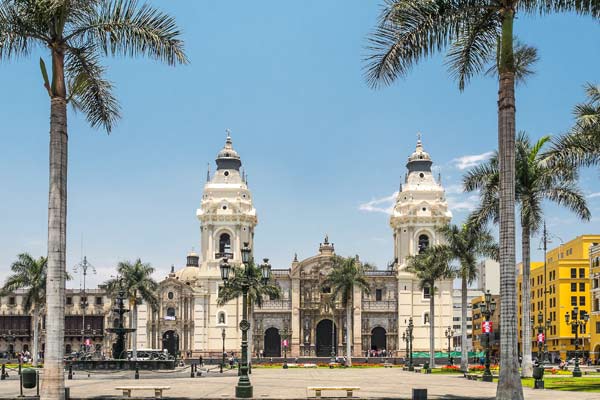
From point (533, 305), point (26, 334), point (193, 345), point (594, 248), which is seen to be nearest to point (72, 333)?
point (26, 334)

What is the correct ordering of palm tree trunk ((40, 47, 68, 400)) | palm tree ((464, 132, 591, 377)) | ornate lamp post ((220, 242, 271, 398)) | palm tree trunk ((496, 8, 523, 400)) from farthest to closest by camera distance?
palm tree ((464, 132, 591, 377)) → ornate lamp post ((220, 242, 271, 398)) → palm tree trunk ((40, 47, 68, 400)) → palm tree trunk ((496, 8, 523, 400))

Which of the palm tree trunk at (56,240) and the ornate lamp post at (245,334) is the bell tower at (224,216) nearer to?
the ornate lamp post at (245,334)

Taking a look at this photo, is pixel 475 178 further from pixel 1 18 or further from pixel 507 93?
pixel 1 18

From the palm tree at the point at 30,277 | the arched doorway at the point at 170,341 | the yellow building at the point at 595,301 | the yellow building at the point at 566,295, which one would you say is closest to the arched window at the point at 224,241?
the arched doorway at the point at 170,341

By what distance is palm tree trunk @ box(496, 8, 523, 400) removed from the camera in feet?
71.4

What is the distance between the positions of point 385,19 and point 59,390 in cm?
1272

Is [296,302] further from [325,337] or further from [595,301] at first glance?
[595,301]

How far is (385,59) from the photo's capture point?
76.2ft

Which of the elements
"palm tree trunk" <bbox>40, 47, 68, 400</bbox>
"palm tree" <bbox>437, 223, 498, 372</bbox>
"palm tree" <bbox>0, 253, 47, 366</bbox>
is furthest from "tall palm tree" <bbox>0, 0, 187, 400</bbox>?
"palm tree" <bbox>0, 253, 47, 366</bbox>

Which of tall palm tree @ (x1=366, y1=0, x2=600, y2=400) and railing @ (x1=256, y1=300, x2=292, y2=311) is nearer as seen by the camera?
tall palm tree @ (x1=366, y1=0, x2=600, y2=400)

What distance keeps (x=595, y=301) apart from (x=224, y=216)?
149 feet

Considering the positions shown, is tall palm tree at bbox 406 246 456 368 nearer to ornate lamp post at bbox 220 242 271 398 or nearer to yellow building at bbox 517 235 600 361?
ornate lamp post at bbox 220 242 271 398

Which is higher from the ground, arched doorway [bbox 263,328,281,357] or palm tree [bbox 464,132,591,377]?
palm tree [bbox 464,132,591,377]

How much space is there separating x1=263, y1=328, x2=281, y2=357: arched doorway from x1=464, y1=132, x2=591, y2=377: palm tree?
221ft
